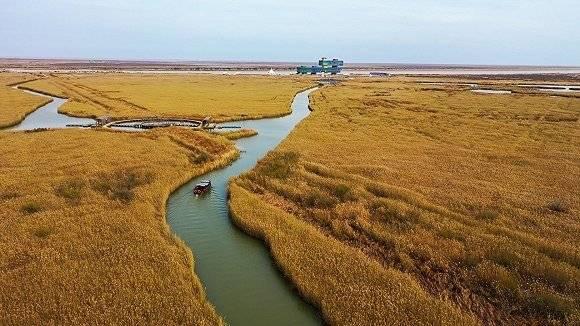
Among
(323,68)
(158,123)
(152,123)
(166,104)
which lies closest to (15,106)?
(166,104)

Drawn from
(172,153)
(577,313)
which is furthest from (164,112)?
(577,313)

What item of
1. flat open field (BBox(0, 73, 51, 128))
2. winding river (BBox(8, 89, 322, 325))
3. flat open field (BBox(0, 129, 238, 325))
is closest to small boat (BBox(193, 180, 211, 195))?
winding river (BBox(8, 89, 322, 325))

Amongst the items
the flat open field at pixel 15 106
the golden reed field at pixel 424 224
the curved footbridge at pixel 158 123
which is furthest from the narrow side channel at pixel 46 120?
the golden reed field at pixel 424 224

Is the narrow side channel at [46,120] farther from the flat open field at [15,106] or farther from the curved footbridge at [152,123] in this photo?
the curved footbridge at [152,123]

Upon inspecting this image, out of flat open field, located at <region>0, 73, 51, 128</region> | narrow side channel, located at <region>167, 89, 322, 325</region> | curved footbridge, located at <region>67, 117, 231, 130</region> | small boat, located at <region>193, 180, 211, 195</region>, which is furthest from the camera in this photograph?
flat open field, located at <region>0, 73, 51, 128</region>

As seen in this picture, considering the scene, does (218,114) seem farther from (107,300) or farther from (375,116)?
(107,300)

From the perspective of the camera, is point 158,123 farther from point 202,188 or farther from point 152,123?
point 202,188

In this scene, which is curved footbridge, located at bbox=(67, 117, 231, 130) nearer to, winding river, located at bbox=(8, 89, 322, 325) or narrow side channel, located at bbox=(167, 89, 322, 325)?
winding river, located at bbox=(8, 89, 322, 325)
